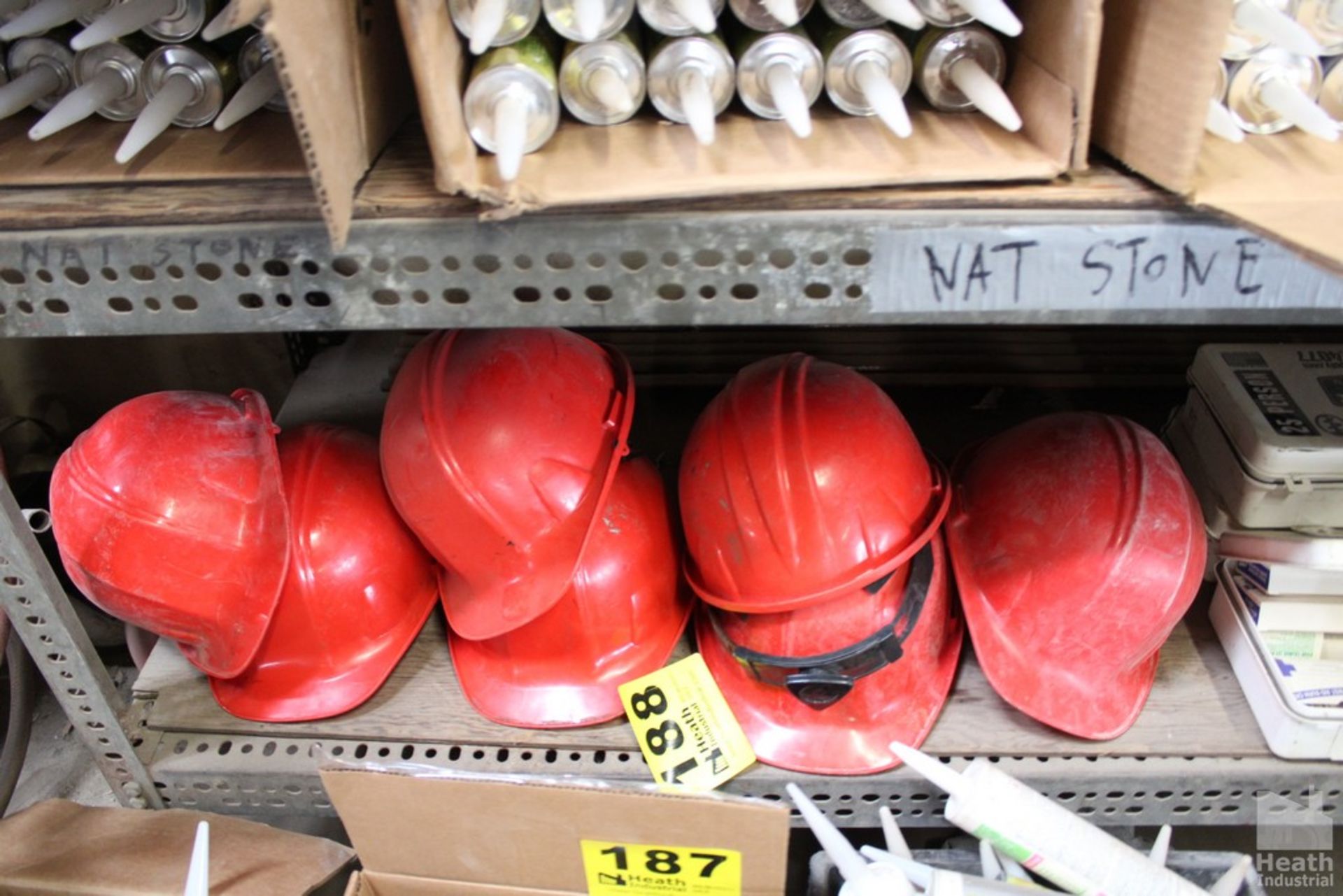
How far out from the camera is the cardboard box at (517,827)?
84 cm

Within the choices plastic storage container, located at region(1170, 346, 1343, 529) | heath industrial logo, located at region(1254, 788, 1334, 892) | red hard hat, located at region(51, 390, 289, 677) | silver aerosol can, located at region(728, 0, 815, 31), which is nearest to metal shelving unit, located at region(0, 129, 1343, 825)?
silver aerosol can, located at region(728, 0, 815, 31)

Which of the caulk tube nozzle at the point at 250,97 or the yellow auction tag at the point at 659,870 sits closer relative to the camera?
the caulk tube nozzle at the point at 250,97

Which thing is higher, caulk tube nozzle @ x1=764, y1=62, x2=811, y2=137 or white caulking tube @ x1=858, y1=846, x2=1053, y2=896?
caulk tube nozzle @ x1=764, y1=62, x2=811, y2=137

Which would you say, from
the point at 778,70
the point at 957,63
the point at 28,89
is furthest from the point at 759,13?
the point at 28,89

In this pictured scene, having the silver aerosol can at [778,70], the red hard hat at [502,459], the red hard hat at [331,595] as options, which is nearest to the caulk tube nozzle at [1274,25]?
the silver aerosol can at [778,70]

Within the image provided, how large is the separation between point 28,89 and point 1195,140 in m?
0.80

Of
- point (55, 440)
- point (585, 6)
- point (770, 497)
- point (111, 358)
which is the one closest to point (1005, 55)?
point (585, 6)

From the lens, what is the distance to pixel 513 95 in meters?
0.59

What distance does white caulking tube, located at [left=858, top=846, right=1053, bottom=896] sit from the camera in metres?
0.88

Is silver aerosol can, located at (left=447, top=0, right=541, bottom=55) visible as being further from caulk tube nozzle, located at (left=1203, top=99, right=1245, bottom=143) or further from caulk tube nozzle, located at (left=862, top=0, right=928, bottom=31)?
caulk tube nozzle, located at (left=1203, top=99, right=1245, bottom=143)

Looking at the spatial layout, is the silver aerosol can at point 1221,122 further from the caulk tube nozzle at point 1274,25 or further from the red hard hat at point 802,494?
the red hard hat at point 802,494

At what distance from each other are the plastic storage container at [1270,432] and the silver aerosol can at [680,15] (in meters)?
0.73

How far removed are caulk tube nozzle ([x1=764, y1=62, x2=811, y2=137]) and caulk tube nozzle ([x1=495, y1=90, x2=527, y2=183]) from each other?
0.17 metres

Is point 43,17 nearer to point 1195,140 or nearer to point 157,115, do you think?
point 157,115
